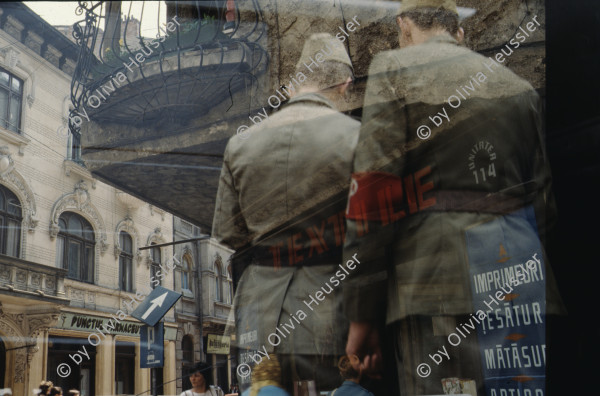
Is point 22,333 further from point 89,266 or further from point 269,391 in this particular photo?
point 269,391

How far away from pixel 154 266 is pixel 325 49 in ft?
2.61

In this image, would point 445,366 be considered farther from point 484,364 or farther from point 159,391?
point 159,391

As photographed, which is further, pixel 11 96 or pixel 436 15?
pixel 436 15

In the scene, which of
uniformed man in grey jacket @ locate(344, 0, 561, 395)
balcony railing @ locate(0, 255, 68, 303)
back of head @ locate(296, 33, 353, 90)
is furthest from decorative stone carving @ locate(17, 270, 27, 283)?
back of head @ locate(296, 33, 353, 90)

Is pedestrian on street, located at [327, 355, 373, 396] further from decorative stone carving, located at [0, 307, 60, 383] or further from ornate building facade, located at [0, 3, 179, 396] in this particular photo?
decorative stone carving, located at [0, 307, 60, 383]

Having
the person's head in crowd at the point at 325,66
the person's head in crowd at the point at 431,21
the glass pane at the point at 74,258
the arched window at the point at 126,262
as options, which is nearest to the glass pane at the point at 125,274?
the arched window at the point at 126,262

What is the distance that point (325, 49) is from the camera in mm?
1684

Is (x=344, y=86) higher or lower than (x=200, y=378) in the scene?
higher

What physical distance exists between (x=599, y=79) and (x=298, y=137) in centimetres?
83

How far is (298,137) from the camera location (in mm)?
1580

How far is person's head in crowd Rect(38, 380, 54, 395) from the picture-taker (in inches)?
52.6

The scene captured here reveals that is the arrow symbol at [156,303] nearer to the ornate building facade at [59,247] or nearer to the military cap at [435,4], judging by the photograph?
the ornate building facade at [59,247]

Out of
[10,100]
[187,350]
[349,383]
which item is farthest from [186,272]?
[10,100]

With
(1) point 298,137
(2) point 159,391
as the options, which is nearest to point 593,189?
(1) point 298,137
